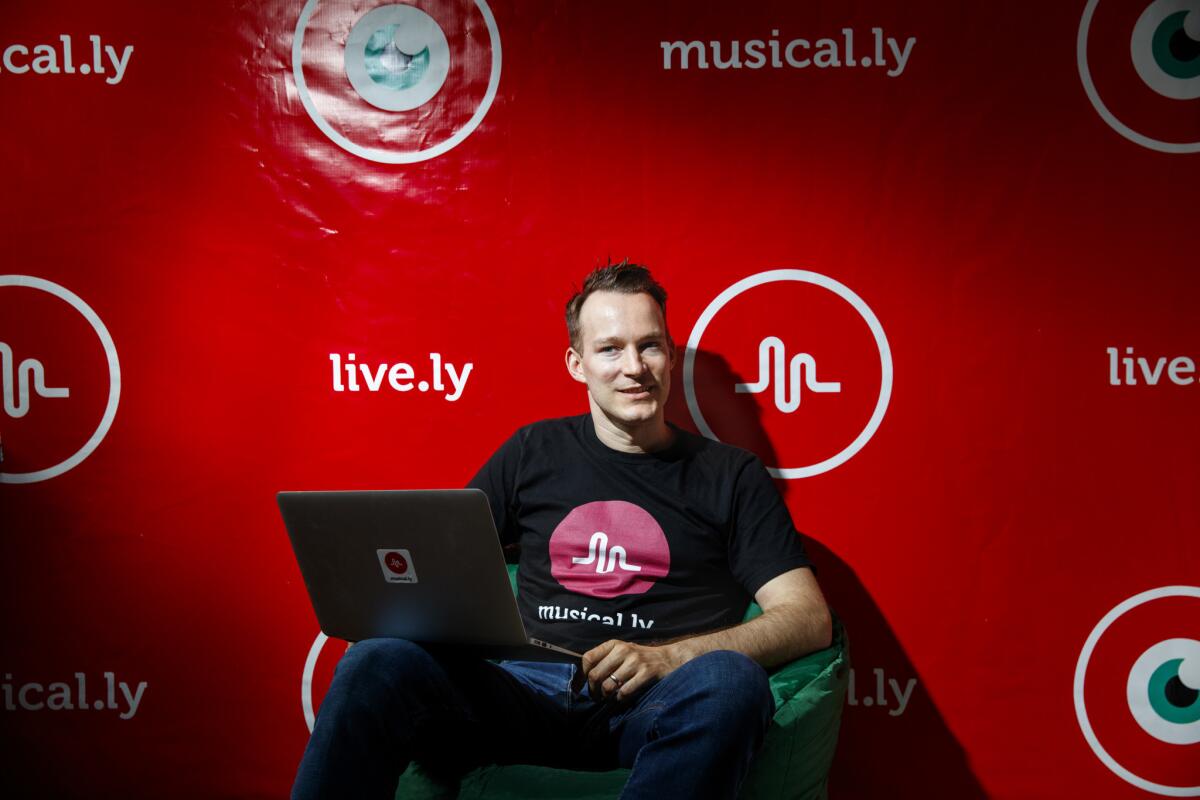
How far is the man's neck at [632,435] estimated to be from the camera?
6.20 feet

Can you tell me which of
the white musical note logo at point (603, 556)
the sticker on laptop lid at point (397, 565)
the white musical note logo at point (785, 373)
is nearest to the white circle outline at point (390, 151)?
the white musical note logo at point (785, 373)

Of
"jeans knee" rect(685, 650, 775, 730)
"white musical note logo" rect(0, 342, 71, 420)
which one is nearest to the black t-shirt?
"jeans knee" rect(685, 650, 775, 730)

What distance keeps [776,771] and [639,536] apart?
0.48 m

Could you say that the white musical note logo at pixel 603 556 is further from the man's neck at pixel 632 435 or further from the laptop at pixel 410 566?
the laptop at pixel 410 566

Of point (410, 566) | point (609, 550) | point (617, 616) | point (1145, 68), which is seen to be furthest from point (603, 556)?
point (1145, 68)

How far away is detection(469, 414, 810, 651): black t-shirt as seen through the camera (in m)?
1.77

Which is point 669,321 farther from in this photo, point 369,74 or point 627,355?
point 369,74

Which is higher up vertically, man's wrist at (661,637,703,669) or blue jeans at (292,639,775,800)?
man's wrist at (661,637,703,669)

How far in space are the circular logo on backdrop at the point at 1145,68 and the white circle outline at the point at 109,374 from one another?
7.08 feet

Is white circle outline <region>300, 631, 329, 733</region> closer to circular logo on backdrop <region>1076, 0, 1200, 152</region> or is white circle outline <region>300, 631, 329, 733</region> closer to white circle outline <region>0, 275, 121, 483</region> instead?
white circle outline <region>0, 275, 121, 483</region>

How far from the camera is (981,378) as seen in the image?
6.89ft

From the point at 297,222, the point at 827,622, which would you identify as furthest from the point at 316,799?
the point at 297,222

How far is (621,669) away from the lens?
1500mm

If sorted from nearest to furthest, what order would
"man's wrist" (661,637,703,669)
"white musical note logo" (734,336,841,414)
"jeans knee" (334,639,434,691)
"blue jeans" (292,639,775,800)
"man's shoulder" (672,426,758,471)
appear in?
"blue jeans" (292,639,775,800) → "jeans knee" (334,639,434,691) → "man's wrist" (661,637,703,669) → "man's shoulder" (672,426,758,471) → "white musical note logo" (734,336,841,414)
